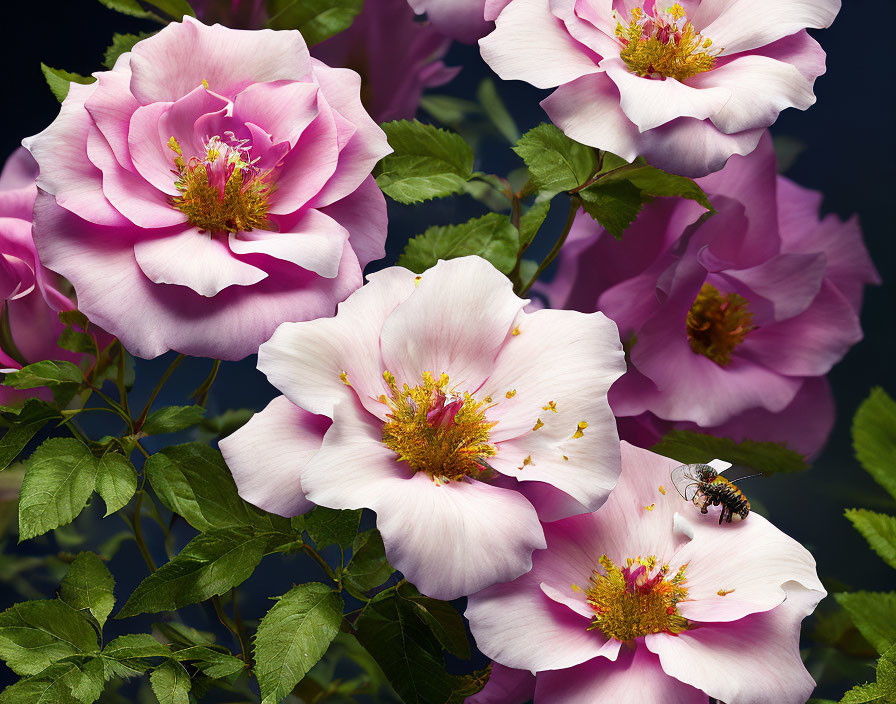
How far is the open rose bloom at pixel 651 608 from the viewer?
40 centimetres

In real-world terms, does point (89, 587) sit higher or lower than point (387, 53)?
lower

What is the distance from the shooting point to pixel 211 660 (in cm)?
46

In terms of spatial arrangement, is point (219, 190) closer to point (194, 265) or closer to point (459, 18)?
point (194, 265)

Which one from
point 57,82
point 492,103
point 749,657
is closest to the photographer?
point 749,657

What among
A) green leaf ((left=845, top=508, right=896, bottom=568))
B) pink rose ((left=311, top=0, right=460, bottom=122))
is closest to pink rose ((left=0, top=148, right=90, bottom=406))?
pink rose ((left=311, top=0, right=460, bottom=122))

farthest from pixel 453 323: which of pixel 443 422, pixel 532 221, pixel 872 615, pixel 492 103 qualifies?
pixel 872 615

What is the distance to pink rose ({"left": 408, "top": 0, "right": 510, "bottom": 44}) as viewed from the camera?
0.55 m

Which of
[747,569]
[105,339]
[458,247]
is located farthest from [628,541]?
[105,339]

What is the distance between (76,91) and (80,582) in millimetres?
259

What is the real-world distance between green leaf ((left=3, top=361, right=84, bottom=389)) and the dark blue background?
11 cm

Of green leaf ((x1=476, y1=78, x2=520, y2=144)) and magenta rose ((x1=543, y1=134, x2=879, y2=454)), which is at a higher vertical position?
green leaf ((x1=476, y1=78, x2=520, y2=144))

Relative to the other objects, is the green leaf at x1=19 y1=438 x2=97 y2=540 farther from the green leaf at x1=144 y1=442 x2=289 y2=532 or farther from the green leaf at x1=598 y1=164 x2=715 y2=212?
the green leaf at x1=598 y1=164 x2=715 y2=212

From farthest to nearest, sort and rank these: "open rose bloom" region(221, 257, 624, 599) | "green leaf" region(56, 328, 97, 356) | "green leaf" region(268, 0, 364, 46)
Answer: "green leaf" region(268, 0, 364, 46) < "green leaf" region(56, 328, 97, 356) < "open rose bloom" region(221, 257, 624, 599)

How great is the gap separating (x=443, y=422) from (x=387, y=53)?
0.30 meters
